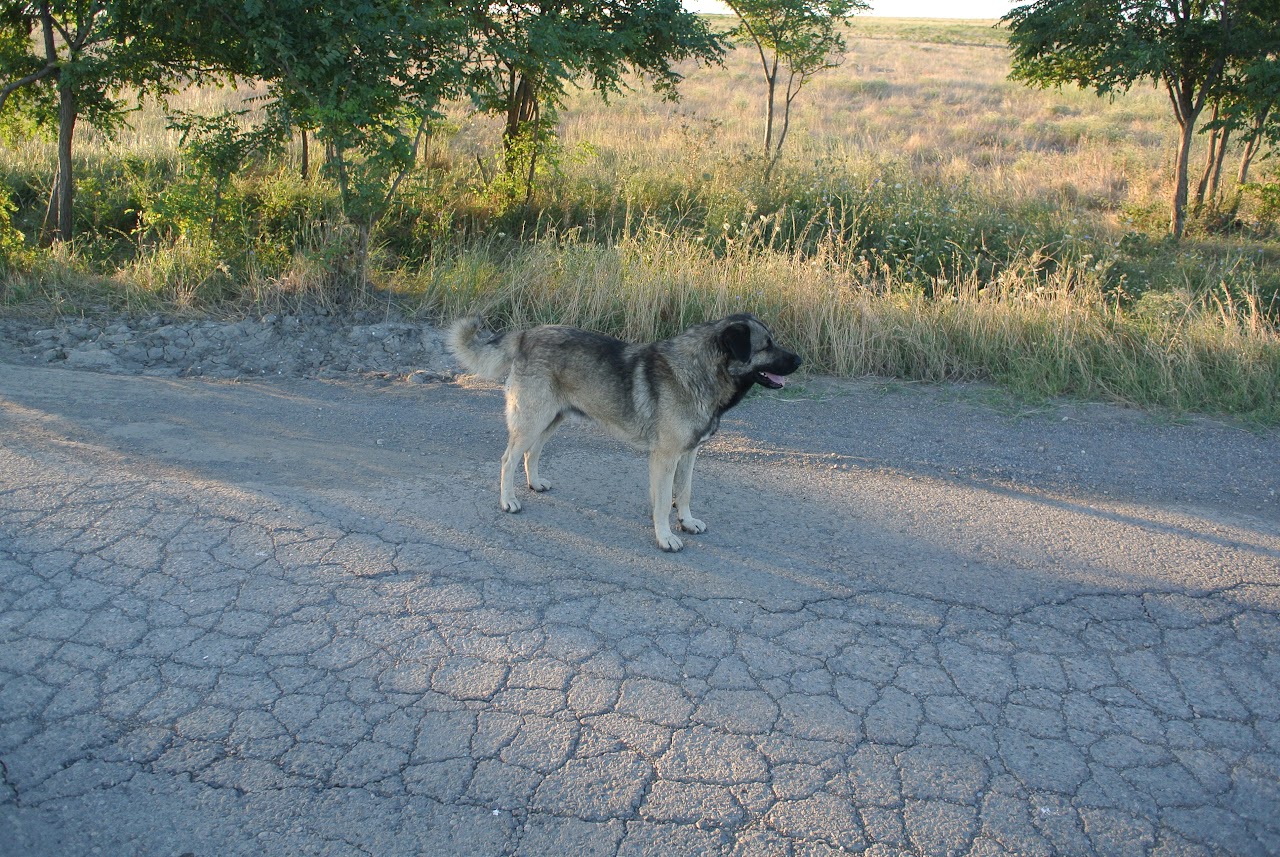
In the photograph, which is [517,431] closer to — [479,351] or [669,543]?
[479,351]

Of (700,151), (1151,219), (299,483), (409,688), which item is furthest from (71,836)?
(1151,219)

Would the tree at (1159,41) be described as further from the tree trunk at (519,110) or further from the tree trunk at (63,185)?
the tree trunk at (63,185)

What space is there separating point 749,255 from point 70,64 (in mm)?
7246

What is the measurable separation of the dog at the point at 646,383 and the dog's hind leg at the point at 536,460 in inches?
1.3

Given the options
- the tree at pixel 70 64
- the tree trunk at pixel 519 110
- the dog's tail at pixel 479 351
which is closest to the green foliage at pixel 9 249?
the tree at pixel 70 64

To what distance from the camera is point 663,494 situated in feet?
15.9

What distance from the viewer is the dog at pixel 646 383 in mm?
4875

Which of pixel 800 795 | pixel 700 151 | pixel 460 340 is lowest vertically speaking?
pixel 800 795

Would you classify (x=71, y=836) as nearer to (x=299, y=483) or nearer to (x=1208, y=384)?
(x=299, y=483)

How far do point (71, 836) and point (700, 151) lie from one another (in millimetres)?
12816

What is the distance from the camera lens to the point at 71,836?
285 cm

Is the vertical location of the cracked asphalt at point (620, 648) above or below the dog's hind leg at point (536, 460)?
below

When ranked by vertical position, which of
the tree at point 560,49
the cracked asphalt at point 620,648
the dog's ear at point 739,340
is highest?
Answer: the tree at point 560,49

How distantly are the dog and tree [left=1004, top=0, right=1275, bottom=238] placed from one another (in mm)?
11138
